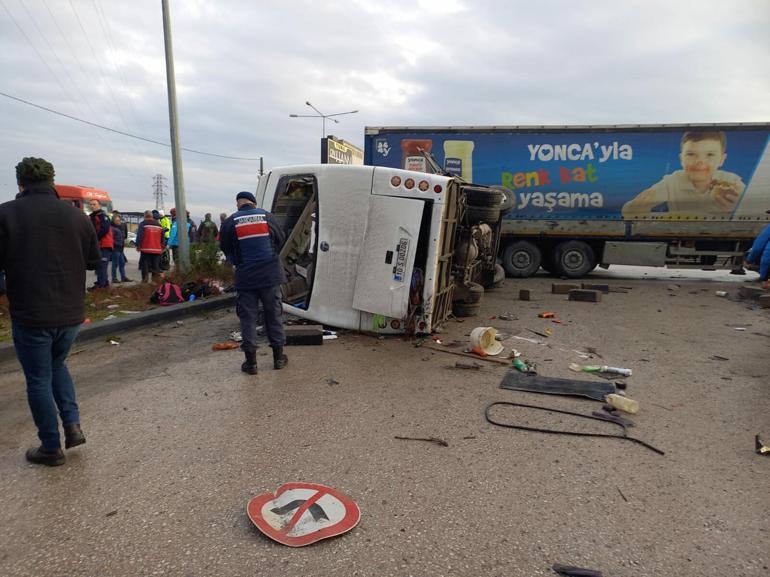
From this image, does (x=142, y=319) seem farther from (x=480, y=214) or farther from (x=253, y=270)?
(x=480, y=214)

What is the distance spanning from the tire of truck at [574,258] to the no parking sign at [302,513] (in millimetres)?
10442

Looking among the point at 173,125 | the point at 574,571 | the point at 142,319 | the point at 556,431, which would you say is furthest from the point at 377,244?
the point at 173,125

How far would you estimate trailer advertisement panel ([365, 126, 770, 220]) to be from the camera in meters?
10.6

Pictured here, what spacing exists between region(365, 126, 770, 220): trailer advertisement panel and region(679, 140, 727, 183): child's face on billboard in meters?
0.02

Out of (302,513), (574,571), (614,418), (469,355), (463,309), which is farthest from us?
(463,309)

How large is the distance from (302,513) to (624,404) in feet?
8.44

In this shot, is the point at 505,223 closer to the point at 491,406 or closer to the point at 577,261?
the point at 577,261

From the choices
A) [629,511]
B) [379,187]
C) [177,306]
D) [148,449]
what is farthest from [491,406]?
[177,306]

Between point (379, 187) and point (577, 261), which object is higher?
point (379, 187)

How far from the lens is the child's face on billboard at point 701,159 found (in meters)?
10.7

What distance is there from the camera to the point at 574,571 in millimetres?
2053

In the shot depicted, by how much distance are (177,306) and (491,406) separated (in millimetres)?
5332

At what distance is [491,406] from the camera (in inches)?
151

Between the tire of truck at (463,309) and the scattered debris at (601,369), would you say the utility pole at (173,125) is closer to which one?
the tire of truck at (463,309)
